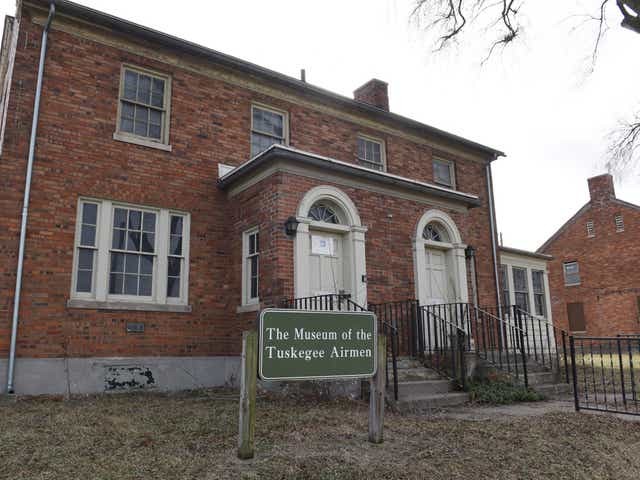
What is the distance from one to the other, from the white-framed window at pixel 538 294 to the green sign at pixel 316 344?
44.2 feet

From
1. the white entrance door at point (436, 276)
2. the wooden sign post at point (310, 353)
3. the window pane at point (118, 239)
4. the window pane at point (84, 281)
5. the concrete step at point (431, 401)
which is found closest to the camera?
the wooden sign post at point (310, 353)

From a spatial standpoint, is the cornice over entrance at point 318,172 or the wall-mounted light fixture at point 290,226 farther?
the cornice over entrance at point 318,172

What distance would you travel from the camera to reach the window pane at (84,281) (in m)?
9.07

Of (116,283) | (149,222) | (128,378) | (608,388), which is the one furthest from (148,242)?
(608,388)

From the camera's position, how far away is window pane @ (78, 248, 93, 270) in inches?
360

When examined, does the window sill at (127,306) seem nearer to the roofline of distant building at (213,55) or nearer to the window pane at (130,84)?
the window pane at (130,84)

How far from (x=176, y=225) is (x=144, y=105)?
243 centimetres

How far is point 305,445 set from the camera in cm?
504

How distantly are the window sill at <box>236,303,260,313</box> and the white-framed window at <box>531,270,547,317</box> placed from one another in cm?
1107

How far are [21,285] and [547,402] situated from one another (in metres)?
8.60

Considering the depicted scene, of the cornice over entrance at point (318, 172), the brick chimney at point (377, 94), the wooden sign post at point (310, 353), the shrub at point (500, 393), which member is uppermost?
the brick chimney at point (377, 94)

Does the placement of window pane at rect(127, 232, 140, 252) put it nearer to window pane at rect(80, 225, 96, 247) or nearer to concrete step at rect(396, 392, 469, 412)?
window pane at rect(80, 225, 96, 247)

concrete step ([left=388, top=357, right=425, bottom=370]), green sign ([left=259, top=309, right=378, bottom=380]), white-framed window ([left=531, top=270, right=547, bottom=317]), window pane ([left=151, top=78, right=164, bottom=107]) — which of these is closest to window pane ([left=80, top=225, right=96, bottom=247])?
window pane ([left=151, top=78, right=164, bottom=107])

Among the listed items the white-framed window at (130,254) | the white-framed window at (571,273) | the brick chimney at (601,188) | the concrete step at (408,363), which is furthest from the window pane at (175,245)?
the brick chimney at (601,188)
